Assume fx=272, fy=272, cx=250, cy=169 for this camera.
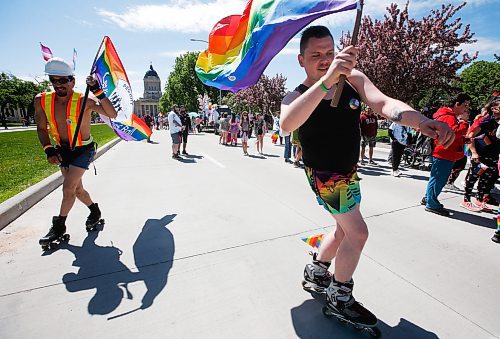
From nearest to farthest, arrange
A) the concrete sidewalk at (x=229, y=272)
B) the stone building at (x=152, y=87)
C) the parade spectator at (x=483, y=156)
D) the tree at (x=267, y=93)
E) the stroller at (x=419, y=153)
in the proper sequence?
the concrete sidewalk at (x=229, y=272) → the parade spectator at (x=483, y=156) → the stroller at (x=419, y=153) → the tree at (x=267, y=93) → the stone building at (x=152, y=87)

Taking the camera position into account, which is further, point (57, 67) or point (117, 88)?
point (117, 88)

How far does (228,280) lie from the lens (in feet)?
8.59

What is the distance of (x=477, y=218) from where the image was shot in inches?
172

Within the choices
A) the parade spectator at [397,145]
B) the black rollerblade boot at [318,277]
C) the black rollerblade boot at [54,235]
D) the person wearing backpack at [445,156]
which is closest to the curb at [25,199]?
the black rollerblade boot at [54,235]

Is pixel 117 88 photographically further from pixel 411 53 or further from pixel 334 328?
pixel 411 53

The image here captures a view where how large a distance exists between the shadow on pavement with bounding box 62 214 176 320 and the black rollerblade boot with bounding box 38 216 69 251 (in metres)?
0.16

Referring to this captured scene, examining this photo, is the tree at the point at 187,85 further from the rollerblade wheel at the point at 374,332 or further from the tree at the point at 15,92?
the rollerblade wheel at the point at 374,332

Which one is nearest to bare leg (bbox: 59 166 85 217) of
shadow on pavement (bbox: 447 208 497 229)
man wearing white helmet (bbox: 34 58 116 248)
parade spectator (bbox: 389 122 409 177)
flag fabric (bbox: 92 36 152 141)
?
man wearing white helmet (bbox: 34 58 116 248)

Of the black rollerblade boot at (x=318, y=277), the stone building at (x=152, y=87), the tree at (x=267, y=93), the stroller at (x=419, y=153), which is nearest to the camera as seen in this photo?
the black rollerblade boot at (x=318, y=277)

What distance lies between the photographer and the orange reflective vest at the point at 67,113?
329cm

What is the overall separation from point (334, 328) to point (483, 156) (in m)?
4.84

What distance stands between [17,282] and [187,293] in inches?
65.6

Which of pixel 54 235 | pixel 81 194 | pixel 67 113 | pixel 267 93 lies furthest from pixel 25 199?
pixel 267 93

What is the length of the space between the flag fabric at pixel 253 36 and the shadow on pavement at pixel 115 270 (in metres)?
2.00
